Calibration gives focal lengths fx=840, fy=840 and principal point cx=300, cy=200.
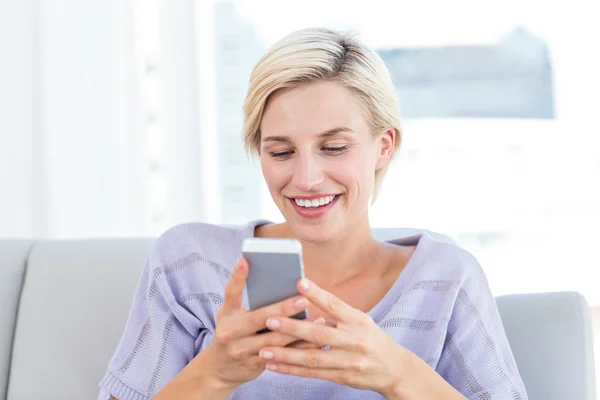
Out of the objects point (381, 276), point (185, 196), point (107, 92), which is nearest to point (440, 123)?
point (185, 196)

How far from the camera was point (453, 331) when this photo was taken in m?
1.54

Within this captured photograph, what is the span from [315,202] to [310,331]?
33cm

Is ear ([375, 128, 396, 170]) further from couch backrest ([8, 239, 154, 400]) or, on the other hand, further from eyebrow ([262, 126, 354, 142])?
couch backrest ([8, 239, 154, 400])

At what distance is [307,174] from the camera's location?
1413 millimetres

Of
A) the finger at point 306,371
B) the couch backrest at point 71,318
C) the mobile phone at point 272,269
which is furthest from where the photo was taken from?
the couch backrest at point 71,318

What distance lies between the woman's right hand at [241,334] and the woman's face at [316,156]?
0.97 feet

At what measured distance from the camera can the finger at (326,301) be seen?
1154 millimetres

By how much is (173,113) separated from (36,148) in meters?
0.57

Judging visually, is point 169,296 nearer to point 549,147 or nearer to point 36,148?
point 36,148

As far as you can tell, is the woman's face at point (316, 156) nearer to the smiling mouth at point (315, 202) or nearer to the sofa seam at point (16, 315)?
the smiling mouth at point (315, 202)

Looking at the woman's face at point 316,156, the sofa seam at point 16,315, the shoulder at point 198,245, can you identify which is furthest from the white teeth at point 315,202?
the sofa seam at point 16,315

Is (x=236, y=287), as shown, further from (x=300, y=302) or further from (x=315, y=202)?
(x=315, y=202)

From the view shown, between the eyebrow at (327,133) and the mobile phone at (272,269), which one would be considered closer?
the mobile phone at (272,269)

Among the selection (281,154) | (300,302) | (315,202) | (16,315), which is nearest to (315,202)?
(315,202)
